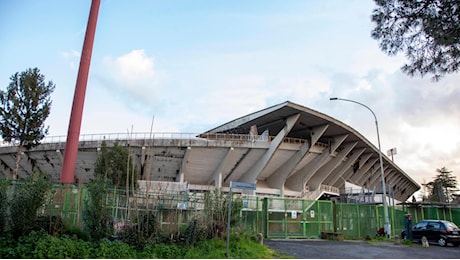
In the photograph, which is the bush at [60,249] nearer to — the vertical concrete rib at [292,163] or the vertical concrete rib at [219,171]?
the vertical concrete rib at [219,171]

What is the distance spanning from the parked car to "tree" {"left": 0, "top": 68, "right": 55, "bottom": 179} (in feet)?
85.8

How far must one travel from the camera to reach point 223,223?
11.7 meters

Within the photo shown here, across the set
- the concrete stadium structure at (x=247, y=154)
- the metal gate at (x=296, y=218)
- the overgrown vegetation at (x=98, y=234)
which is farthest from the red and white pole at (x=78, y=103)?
the metal gate at (x=296, y=218)

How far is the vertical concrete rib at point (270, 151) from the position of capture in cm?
3597

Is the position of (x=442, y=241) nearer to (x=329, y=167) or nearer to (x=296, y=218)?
(x=296, y=218)

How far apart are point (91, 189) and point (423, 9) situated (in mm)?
10918

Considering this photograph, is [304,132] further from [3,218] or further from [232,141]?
[3,218]

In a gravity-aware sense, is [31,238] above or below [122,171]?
below

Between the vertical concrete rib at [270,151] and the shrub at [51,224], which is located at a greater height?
the vertical concrete rib at [270,151]

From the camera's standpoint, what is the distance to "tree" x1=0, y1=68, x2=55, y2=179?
24.5 meters

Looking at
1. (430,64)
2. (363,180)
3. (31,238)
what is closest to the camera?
(31,238)

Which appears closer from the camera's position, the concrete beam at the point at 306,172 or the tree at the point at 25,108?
the tree at the point at 25,108

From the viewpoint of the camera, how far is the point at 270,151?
36812 millimetres

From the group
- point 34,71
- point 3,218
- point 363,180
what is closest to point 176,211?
point 3,218
